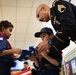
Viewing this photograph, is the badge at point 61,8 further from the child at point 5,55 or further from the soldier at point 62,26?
the child at point 5,55

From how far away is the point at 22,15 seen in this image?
503 cm

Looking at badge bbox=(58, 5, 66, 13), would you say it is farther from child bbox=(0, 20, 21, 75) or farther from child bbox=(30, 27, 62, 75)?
child bbox=(0, 20, 21, 75)

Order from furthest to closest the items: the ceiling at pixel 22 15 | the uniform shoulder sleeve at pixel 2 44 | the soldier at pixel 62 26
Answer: the ceiling at pixel 22 15 → the uniform shoulder sleeve at pixel 2 44 → the soldier at pixel 62 26

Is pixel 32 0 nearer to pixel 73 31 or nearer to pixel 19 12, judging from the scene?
pixel 19 12

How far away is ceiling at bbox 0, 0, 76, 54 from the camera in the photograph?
451cm

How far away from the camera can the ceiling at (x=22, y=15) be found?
4.51 m

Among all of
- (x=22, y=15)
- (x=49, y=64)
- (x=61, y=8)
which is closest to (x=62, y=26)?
Result: (x=61, y=8)

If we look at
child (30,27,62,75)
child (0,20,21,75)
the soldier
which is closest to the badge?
the soldier

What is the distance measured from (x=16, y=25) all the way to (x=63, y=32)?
4380 millimetres

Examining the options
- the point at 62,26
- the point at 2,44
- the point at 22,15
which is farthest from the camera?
the point at 22,15

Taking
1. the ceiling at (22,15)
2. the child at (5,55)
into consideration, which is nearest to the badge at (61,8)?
the child at (5,55)

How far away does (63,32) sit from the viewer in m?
1.38

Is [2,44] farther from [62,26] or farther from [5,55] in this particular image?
[62,26]

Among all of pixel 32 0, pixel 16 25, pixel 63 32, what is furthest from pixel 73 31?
pixel 16 25
